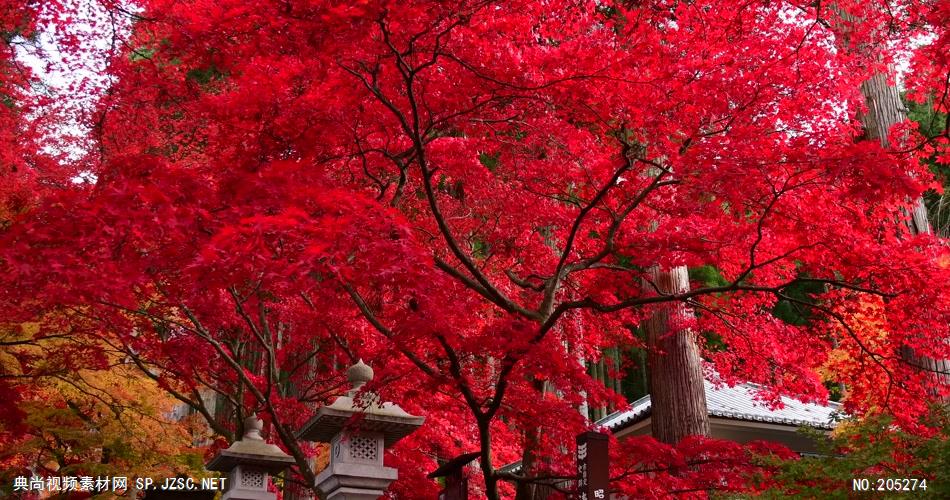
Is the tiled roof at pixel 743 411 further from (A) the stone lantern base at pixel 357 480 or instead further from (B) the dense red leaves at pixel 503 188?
(A) the stone lantern base at pixel 357 480

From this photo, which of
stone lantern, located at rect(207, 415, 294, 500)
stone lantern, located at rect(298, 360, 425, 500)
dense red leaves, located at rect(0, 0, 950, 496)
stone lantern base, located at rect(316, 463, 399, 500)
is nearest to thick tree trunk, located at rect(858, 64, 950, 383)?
dense red leaves, located at rect(0, 0, 950, 496)

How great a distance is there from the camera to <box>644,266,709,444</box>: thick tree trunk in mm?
10375

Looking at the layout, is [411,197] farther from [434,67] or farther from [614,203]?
[434,67]

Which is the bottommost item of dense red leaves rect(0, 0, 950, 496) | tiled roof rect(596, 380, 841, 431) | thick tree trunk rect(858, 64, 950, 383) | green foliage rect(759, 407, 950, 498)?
green foliage rect(759, 407, 950, 498)

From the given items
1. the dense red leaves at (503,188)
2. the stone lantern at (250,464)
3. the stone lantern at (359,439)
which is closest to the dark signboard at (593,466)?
the dense red leaves at (503,188)

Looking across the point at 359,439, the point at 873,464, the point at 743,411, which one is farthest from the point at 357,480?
the point at 743,411

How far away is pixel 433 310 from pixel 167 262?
8.40 ft

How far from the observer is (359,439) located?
741cm

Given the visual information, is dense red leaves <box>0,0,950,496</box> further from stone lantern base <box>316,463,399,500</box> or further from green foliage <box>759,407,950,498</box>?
green foliage <box>759,407,950,498</box>

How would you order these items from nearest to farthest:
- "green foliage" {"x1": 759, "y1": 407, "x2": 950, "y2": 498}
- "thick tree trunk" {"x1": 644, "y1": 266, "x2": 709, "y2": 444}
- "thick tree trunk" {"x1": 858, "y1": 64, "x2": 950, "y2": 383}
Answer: "green foliage" {"x1": 759, "y1": 407, "x2": 950, "y2": 498} < "thick tree trunk" {"x1": 644, "y1": 266, "x2": 709, "y2": 444} < "thick tree trunk" {"x1": 858, "y1": 64, "x2": 950, "y2": 383}

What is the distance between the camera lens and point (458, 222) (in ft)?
43.3

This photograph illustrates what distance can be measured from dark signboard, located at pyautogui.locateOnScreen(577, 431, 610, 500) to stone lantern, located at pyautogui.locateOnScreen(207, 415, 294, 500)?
4413 millimetres

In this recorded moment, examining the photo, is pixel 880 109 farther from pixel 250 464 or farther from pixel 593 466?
pixel 250 464

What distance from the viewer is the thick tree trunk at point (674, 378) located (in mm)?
10375
